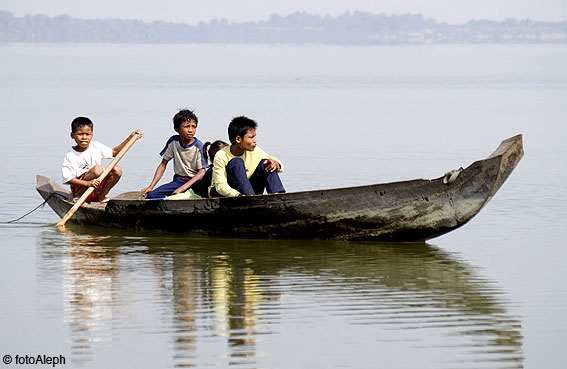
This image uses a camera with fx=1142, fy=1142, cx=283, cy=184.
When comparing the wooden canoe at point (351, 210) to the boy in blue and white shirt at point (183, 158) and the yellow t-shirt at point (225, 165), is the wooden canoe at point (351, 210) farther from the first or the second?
the boy in blue and white shirt at point (183, 158)

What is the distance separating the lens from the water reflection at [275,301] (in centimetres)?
576

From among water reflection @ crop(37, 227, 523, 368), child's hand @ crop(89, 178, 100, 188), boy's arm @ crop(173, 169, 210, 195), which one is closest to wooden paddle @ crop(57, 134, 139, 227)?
child's hand @ crop(89, 178, 100, 188)

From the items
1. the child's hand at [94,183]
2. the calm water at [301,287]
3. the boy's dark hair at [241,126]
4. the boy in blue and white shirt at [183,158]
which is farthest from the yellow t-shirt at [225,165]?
the child's hand at [94,183]

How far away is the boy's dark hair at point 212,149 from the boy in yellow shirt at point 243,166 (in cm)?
58

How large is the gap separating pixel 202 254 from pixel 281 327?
2.42 metres

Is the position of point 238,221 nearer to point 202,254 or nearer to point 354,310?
point 202,254

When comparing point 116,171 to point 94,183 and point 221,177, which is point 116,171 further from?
point 221,177

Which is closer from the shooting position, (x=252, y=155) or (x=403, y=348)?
(x=403, y=348)

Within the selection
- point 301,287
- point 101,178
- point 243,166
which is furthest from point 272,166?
point 101,178

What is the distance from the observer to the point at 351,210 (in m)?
8.33

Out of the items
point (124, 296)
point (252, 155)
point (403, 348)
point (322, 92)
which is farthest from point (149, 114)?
point (403, 348)

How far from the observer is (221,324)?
6195mm

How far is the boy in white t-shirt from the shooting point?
9555 millimetres

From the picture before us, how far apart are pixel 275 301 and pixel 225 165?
2.00 m
